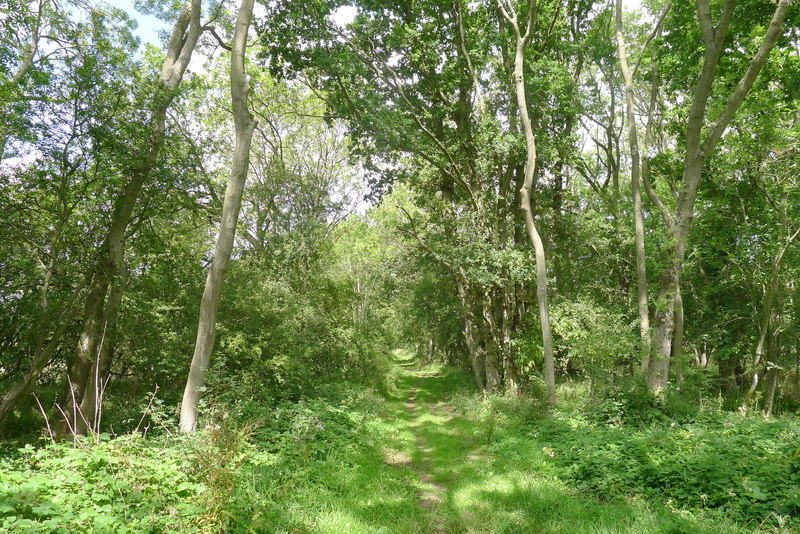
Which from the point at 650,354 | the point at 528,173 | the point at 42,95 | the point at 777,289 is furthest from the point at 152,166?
the point at 777,289

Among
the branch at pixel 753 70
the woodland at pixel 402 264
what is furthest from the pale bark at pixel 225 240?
the branch at pixel 753 70

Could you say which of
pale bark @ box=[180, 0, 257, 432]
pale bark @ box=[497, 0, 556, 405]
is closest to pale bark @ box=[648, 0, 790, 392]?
pale bark @ box=[497, 0, 556, 405]

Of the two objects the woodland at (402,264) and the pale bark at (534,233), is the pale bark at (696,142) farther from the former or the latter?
the pale bark at (534,233)

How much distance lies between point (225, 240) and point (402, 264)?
12.8 metres

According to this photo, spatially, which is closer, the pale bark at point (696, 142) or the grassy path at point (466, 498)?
the grassy path at point (466, 498)

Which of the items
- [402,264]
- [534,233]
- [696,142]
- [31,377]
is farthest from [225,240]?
[402,264]

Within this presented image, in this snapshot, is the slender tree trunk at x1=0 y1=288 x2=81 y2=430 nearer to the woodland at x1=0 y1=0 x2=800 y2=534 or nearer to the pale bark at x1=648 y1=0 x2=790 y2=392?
the woodland at x1=0 y1=0 x2=800 y2=534

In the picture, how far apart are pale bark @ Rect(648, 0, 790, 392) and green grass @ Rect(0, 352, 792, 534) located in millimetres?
2723

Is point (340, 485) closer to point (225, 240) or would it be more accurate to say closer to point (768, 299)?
point (225, 240)

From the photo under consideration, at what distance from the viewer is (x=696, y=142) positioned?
8.62m

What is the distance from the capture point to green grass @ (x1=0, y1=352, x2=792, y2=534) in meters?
3.62

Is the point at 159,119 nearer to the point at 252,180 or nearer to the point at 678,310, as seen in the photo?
the point at 252,180

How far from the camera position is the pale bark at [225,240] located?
259 inches

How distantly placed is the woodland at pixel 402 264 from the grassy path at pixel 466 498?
6 centimetres
